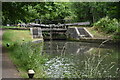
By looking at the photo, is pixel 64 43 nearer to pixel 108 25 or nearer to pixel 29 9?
pixel 108 25

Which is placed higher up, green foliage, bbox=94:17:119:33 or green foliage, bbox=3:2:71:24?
green foliage, bbox=3:2:71:24

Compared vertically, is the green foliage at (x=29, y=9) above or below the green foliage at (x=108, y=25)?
above

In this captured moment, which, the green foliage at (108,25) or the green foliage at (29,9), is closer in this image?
the green foliage at (29,9)

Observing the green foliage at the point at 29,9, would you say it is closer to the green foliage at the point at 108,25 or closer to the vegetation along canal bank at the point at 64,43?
the vegetation along canal bank at the point at 64,43

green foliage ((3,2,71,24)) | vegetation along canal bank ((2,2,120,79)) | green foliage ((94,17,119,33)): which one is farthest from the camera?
green foliage ((94,17,119,33))

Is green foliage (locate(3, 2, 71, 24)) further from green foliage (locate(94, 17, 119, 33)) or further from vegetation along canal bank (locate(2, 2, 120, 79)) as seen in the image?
green foliage (locate(94, 17, 119, 33))

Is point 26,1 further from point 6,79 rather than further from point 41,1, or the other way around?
point 6,79

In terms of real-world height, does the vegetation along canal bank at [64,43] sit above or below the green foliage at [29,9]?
below

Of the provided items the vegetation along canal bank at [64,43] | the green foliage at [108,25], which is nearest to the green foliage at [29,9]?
the vegetation along canal bank at [64,43]

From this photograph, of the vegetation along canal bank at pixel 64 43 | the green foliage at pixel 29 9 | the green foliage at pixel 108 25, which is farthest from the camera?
the green foliage at pixel 108 25

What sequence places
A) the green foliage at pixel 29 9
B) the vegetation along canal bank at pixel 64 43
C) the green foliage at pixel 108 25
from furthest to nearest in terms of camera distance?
1. the green foliage at pixel 108 25
2. the green foliage at pixel 29 9
3. the vegetation along canal bank at pixel 64 43

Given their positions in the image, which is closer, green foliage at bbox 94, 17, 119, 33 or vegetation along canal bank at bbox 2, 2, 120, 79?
vegetation along canal bank at bbox 2, 2, 120, 79

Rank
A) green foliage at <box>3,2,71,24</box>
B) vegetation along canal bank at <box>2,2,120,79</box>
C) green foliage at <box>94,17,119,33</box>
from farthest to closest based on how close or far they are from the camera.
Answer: green foliage at <box>94,17,119,33</box> → green foliage at <box>3,2,71,24</box> → vegetation along canal bank at <box>2,2,120,79</box>

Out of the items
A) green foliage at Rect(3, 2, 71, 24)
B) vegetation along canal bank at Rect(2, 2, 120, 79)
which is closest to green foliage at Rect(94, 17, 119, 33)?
vegetation along canal bank at Rect(2, 2, 120, 79)
